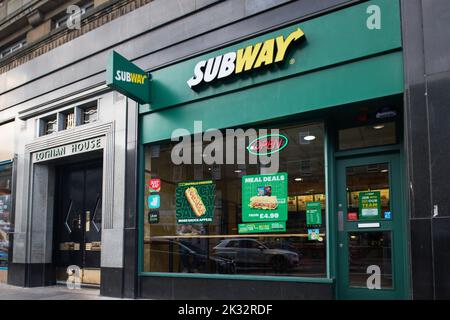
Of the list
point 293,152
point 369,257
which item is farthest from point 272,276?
point 293,152

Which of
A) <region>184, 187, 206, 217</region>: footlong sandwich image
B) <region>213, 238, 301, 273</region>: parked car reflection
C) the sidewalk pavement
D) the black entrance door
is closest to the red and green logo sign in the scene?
<region>184, 187, 206, 217</region>: footlong sandwich image

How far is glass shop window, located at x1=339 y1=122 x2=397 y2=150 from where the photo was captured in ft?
25.4

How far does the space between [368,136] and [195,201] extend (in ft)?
11.5

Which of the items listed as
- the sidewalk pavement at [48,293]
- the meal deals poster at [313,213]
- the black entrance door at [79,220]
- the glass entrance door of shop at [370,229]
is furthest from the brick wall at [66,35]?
the sidewalk pavement at [48,293]

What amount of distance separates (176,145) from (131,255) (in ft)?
7.91

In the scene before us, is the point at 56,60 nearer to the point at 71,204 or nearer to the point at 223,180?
the point at 71,204

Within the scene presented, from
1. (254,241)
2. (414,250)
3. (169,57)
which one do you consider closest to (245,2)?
(169,57)

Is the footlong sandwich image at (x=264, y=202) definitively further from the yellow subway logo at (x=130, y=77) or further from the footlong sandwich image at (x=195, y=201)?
the yellow subway logo at (x=130, y=77)

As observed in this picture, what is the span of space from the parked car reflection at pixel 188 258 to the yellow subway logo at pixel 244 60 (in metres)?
3.11

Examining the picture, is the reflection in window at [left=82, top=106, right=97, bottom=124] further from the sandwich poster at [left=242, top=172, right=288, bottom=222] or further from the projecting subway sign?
the sandwich poster at [left=242, top=172, right=288, bottom=222]

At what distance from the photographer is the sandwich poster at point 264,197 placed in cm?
839

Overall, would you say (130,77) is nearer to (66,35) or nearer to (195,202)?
(195,202)

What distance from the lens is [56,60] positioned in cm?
1250

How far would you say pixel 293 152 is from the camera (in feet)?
27.7
